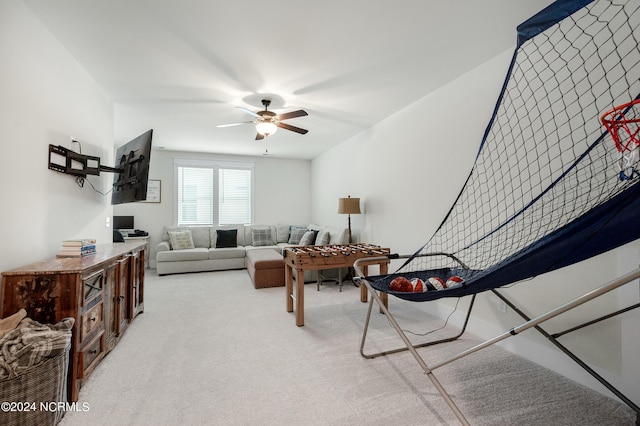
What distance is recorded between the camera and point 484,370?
2021 millimetres

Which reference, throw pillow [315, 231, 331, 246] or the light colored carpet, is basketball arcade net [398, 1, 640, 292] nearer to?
the light colored carpet

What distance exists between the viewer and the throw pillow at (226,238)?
19.3 feet

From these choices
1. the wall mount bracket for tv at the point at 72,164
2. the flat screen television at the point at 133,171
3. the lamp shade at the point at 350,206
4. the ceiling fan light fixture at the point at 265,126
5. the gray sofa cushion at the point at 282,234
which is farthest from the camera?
the gray sofa cushion at the point at 282,234

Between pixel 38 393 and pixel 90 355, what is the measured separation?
572mm

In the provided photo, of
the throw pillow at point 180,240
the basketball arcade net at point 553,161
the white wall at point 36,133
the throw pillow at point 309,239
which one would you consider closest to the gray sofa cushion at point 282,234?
the throw pillow at point 309,239

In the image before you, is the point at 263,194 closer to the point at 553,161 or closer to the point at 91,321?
the point at 91,321

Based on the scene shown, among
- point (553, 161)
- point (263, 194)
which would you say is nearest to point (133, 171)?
point (553, 161)

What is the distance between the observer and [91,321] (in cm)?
191

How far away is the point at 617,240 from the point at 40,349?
8.93ft

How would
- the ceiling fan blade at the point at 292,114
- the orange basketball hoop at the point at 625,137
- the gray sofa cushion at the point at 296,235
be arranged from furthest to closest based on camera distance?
the gray sofa cushion at the point at 296,235 < the ceiling fan blade at the point at 292,114 < the orange basketball hoop at the point at 625,137

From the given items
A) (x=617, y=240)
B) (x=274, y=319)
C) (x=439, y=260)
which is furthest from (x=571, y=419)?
(x=274, y=319)

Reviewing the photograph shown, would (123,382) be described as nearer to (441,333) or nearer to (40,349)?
(40,349)

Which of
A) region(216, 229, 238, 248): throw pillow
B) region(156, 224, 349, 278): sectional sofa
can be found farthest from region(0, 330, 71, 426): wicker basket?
region(216, 229, 238, 248): throw pillow

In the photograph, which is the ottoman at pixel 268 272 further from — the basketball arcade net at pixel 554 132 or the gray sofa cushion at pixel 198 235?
the basketball arcade net at pixel 554 132
